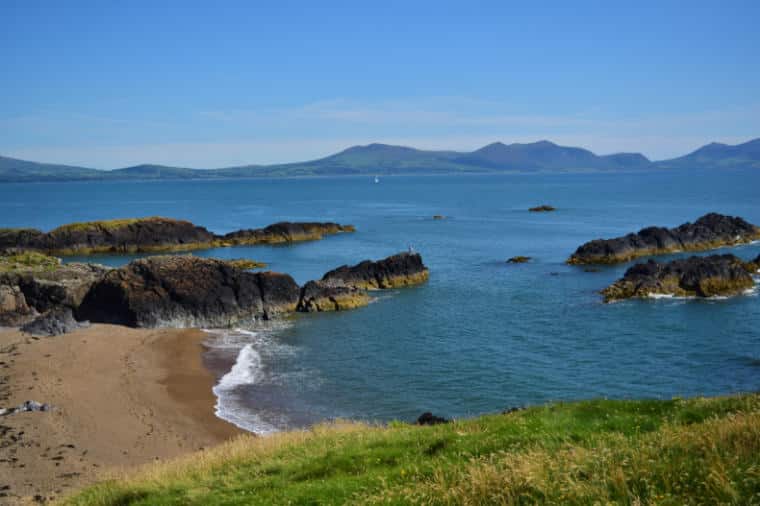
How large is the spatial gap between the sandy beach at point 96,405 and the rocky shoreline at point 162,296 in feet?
6.91

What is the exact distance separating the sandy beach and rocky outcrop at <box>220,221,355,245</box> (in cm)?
5424

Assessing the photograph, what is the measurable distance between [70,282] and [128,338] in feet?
37.2

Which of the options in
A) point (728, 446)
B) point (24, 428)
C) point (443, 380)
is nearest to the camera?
point (728, 446)

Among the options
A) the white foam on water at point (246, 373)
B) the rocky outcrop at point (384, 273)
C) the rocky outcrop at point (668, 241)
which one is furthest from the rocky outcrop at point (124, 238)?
the white foam on water at point (246, 373)

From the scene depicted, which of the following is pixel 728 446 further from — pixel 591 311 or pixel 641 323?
pixel 591 311

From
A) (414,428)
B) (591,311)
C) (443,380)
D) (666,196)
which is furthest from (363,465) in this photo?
(666,196)

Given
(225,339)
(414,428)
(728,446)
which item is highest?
(728,446)

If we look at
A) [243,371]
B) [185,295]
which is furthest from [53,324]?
[243,371]

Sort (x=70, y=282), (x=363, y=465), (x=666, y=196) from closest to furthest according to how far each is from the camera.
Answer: (x=363, y=465), (x=70, y=282), (x=666, y=196)

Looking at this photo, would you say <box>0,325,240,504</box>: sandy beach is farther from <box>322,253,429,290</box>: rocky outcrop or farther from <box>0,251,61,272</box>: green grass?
<box>322,253,429,290</box>: rocky outcrop

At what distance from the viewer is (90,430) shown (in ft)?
89.8

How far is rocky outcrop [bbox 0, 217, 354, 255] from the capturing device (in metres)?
90.7

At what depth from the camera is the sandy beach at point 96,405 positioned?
77.2ft

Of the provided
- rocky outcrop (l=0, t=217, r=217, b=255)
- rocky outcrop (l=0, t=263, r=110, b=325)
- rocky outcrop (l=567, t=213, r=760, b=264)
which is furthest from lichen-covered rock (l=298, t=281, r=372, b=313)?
rocky outcrop (l=0, t=217, r=217, b=255)
